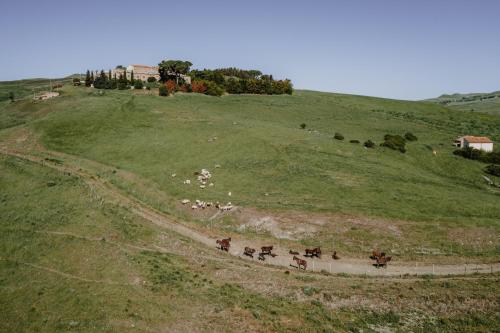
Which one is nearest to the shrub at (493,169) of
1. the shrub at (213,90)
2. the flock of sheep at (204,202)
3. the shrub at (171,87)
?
the flock of sheep at (204,202)

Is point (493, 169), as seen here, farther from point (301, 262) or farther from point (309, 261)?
point (301, 262)

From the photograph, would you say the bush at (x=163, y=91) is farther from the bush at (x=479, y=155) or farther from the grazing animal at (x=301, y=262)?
the grazing animal at (x=301, y=262)

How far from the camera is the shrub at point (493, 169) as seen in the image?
2894 inches

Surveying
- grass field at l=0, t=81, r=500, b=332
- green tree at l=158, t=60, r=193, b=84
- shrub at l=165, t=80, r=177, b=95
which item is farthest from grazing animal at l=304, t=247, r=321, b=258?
green tree at l=158, t=60, r=193, b=84

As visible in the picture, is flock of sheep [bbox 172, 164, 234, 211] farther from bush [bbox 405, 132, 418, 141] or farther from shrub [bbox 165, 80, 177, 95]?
shrub [bbox 165, 80, 177, 95]

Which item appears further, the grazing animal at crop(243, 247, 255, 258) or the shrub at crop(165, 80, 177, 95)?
the shrub at crop(165, 80, 177, 95)

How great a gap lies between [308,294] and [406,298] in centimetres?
767

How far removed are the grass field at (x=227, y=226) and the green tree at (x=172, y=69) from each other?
5020 centimetres

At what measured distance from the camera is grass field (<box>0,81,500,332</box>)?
27219 mm

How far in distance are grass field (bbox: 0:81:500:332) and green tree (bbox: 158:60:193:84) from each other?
5020 centimetres

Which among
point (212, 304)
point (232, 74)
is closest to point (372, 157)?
point (212, 304)

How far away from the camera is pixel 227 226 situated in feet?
153

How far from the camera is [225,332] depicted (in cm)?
2473

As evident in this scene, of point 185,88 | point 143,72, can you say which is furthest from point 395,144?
point 143,72
